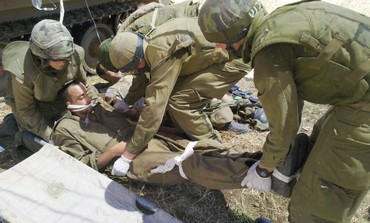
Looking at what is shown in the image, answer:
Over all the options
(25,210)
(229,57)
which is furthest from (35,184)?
(229,57)

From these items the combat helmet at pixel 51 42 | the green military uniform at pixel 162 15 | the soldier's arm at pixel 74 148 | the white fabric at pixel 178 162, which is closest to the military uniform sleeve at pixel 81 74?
the combat helmet at pixel 51 42

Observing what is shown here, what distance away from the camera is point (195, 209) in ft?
13.4

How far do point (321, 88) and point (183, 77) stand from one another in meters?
2.06

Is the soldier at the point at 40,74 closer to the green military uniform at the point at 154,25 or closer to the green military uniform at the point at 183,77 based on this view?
the green military uniform at the point at 154,25

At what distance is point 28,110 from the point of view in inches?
188

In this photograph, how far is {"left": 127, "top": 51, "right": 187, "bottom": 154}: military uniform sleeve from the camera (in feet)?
12.7

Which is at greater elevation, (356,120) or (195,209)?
(356,120)

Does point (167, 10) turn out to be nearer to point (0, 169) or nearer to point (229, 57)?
point (229, 57)

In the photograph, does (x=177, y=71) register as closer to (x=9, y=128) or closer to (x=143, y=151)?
(x=143, y=151)

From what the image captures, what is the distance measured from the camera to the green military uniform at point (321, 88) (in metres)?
2.62

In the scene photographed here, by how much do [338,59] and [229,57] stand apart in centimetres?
199

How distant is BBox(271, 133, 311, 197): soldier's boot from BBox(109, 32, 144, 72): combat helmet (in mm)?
1682

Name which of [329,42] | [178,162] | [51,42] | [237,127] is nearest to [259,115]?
[237,127]

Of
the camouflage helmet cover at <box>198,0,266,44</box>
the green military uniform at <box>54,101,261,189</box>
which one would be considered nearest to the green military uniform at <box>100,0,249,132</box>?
the green military uniform at <box>54,101,261,189</box>
